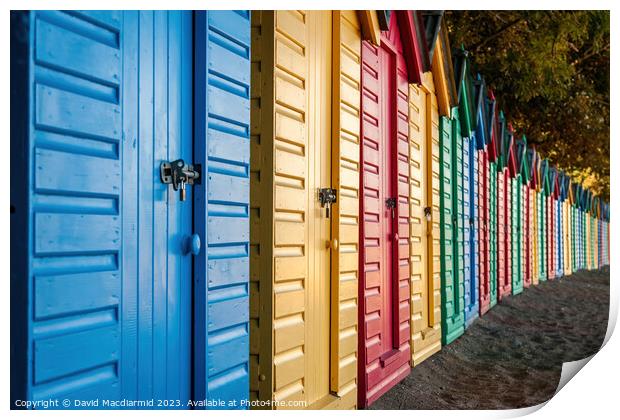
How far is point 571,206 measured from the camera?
75.7ft

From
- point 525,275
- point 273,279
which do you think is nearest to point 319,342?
point 273,279

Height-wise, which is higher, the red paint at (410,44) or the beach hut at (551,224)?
the red paint at (410,44)

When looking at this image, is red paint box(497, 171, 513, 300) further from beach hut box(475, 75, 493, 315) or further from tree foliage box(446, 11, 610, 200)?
beach hut box(475, 75, 493, 315)

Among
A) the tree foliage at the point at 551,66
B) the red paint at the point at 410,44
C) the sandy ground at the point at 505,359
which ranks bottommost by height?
Result: the sandy ground at the point at 505,359

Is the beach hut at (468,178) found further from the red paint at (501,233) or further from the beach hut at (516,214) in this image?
the beach hut at (516,214)

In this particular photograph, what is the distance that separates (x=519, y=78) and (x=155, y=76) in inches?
358

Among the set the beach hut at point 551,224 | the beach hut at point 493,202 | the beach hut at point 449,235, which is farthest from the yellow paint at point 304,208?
the beach hut at point 551,224

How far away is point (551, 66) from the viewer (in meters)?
8.84

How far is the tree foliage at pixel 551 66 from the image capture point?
29.7 feet

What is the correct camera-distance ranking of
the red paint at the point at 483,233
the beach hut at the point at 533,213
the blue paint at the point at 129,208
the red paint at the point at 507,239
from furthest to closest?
the beach hut at the point at 533,213, the red paint at the point at 507,239, the red paint at the point at 483,233, the blue paint at the point at 129,208

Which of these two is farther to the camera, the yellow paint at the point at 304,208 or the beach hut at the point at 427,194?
the beach hut at the point at 427,194

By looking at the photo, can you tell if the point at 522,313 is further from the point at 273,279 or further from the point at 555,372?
the point at 273,279
